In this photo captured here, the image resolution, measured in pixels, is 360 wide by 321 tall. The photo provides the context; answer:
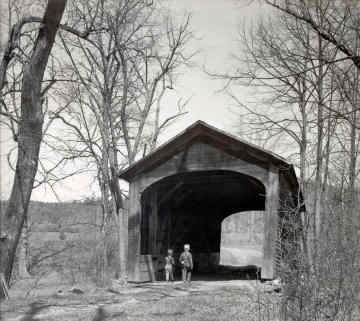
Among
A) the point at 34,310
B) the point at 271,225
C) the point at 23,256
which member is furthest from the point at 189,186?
the point at 34,310

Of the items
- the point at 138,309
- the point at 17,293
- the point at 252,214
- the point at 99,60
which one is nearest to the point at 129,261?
the point at 17,293

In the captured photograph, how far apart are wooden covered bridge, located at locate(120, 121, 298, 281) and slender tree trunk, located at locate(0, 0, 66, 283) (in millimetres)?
5442

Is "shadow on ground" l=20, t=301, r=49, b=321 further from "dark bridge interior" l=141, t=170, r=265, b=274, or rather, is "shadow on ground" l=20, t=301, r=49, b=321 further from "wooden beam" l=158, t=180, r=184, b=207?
"wooden beam" l=158, t=180, r=184, b=207

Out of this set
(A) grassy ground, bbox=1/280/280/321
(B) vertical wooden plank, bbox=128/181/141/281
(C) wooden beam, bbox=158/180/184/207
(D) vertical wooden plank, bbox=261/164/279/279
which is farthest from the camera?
(C) wooden beam, bbox=158/180/184/207

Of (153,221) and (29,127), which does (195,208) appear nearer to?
(153,221)

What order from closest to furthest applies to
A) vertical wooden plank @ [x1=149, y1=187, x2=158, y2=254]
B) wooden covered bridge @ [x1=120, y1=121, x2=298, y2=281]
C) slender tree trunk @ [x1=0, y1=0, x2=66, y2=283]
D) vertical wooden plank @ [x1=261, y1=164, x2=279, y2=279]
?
slender tree trunk @ [x1=0, y1=0, x2=66, y2=283]
vertical wooden plank @ [x1=261, y1=164, x2=279, y2=279]
wooden covered bridge @ [x1=120, y1=121, x2=298, y2=281]
vertical wooden plank @ [x1=149, y1=187, x2=158, y2=254]

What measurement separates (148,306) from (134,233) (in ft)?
15.5

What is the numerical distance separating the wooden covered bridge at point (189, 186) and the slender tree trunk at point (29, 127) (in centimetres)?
544

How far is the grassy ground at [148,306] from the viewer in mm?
8461

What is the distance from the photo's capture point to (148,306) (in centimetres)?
967

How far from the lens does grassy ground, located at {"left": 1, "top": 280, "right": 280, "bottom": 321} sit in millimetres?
8461

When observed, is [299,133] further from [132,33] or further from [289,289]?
[289,289]

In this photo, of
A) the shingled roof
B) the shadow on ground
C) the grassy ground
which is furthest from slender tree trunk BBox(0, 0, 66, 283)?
the shingled roof

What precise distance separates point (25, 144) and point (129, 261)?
7343 millimetres
